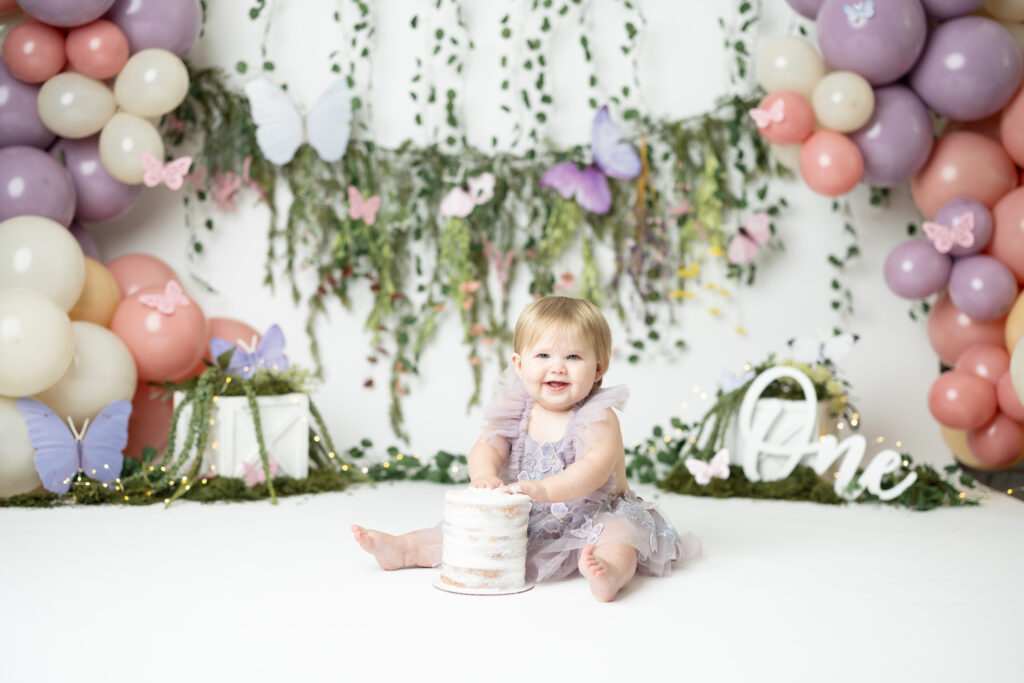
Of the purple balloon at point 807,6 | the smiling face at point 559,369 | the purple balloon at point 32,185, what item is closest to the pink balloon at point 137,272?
the purple balloon at point 32,185

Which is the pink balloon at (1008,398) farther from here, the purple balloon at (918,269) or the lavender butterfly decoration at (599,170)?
the lavender butterfly decoration at (599,170)

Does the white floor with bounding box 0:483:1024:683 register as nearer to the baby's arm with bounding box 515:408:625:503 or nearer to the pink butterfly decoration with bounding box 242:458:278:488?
the baby's arm with bounding box 515:408:625:503

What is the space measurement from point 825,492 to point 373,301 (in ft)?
5.88

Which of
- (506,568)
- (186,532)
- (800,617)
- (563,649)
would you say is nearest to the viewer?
(563,649)

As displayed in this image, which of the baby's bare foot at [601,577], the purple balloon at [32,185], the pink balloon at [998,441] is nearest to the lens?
the baby's bare foot at [601,577]

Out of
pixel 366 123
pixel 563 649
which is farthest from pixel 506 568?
pixel 366 123

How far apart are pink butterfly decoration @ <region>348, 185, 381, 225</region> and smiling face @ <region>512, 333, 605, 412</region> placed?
170 centimetres

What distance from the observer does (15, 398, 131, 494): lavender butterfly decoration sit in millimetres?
2873

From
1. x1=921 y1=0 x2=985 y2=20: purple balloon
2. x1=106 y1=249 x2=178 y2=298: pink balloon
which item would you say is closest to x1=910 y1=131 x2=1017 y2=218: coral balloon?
x1=921 y1=0 x2=985 y2=20: purple balloon

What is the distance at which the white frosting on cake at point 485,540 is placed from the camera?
6.20 ft

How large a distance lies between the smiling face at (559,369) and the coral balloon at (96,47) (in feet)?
6.22

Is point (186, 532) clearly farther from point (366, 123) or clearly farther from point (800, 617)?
point (366, 123)

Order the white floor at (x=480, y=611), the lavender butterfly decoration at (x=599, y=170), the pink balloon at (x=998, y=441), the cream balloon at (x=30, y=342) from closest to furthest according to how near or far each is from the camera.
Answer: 1. the white floor at (x=480, y=611)
2. the cream balloon at (x=30, y=342)
3. the pink balloon at (x=998, y=441)
4. the lavender butterfly decoration at (x=599, y=170)

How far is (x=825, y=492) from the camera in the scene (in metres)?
3.09
